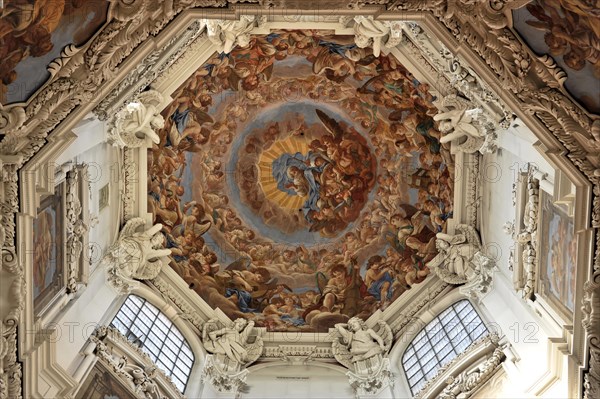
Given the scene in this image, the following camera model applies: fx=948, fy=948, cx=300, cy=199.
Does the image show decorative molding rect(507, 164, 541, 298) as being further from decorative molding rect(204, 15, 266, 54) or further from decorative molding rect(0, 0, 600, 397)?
decorative molding rect(204, 15, 266, 54)

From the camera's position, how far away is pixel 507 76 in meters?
14.4

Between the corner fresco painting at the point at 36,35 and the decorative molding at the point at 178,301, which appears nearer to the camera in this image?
the corner fresco painting at the point at 36,35

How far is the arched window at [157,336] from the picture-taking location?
20797 millimetres

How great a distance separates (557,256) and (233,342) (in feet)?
30.9

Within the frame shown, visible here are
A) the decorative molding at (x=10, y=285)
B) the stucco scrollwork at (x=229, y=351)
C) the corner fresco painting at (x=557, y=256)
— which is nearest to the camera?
the decorative molding at (x=10, y=285)

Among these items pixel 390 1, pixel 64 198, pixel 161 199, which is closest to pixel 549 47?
pixel 390 1

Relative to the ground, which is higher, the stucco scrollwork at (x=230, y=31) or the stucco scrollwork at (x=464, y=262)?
the stucco scrollwork at (x=230, y=31)

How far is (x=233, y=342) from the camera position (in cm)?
2341

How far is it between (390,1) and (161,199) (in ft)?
37.3

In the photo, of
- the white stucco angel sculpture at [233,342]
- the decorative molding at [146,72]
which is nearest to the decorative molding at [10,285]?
the decorative molding at [146,72]

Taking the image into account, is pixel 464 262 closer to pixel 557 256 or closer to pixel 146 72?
pixel 557 256

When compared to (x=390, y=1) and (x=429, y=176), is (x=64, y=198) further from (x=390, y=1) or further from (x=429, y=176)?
(x=429, y=176)

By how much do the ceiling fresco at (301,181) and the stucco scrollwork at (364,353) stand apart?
919 millimetres

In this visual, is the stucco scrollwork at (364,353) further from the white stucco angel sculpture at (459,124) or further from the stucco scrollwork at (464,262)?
the white stucco angel sculpture at (459,124)
